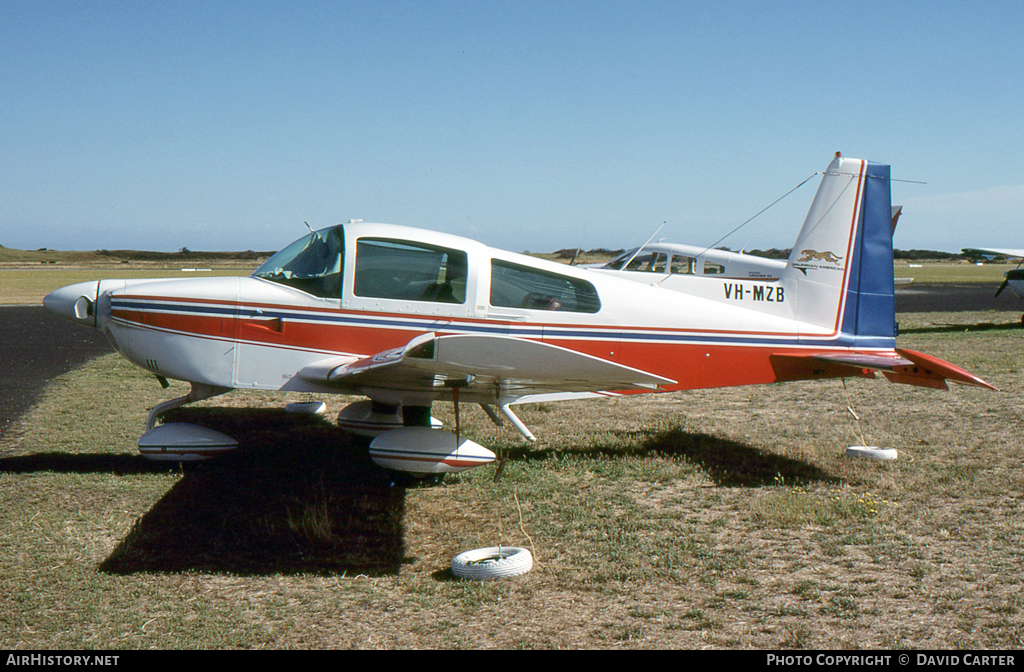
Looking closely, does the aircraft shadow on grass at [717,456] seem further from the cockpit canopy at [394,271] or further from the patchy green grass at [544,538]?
the cockpit canopy at [394,271]

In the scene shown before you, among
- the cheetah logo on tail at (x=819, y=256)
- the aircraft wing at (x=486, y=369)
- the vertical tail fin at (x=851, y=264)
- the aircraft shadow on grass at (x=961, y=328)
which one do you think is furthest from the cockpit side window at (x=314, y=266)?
the aircraft shadow on grass at (x=961, y=328)

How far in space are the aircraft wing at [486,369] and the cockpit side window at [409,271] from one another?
0.81m

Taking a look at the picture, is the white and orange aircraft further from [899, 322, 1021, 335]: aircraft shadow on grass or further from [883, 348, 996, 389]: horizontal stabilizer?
[899, 322, 1021, 335]: aircraft shadow on grass

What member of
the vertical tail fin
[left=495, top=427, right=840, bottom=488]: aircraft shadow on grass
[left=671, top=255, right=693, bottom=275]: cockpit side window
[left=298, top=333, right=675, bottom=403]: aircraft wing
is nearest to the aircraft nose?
[left=298, top=333, right=675, bottom=403]: aircraft wing

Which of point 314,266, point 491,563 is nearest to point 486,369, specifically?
point 491,563

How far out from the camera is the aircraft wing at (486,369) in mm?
3807

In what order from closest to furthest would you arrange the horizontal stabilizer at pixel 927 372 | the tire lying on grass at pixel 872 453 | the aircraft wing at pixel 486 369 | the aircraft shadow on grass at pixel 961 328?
1. the aircraft wing at pixel 486 369
2. the horizontal stabilizer at pixel 927 372
3. the tire lying on grass at pixel 872 453
4. the aircraft shadow on grass at pixel 961 328

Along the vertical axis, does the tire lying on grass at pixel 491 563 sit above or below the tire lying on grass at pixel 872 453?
below

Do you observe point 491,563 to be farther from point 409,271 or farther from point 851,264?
point 851,264

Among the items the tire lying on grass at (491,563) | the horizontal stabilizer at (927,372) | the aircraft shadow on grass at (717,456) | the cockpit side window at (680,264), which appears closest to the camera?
the tire lying on grass at (491,563)

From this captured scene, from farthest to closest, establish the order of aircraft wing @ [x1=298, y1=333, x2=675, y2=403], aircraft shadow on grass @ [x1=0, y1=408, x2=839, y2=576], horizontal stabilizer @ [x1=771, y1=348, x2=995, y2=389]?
horizontal stabilizer @ [x1=771, y1=348, x2=995, y2=389] < aircraft shadow on grass @ [x1=0, y1=408, x2=839, y2=576] < aircraft wing @ [x1=298, y1=333, x2=675, y2=403]

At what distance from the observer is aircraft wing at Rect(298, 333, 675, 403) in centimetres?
381

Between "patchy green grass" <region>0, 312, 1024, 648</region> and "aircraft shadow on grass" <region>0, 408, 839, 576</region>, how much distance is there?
25 millimetres

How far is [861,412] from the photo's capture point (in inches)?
345
